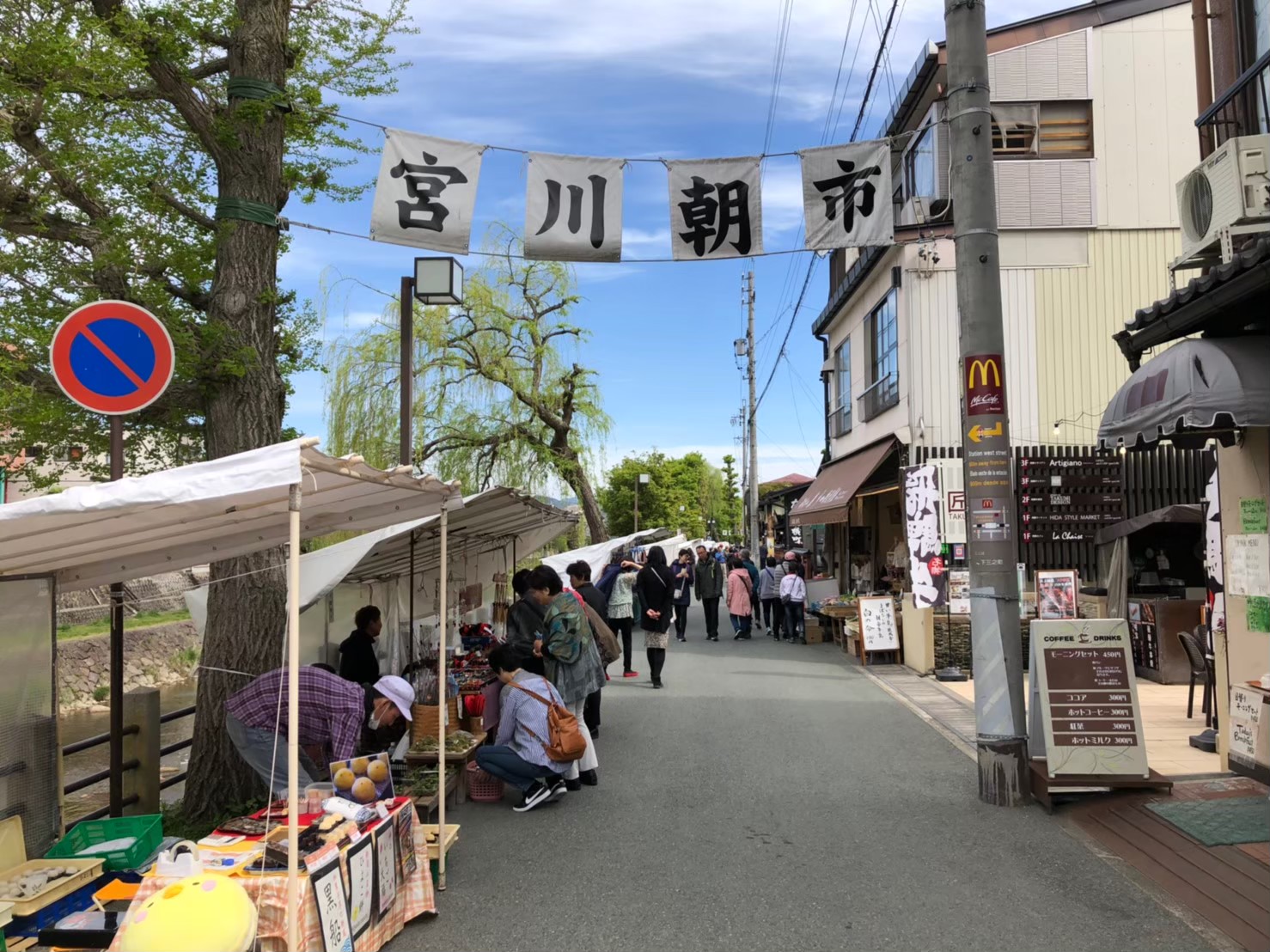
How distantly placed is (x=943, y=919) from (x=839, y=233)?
6142 millimetres

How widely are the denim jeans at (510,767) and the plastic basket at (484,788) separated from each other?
0.35 meters

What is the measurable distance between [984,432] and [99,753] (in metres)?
15.6

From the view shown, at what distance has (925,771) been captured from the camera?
313 inches

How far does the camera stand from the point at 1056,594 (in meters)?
13.5

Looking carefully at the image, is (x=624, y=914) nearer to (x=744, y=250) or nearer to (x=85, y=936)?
(x=85, y=936)

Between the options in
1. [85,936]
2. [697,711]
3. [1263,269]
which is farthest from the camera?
[697,711]

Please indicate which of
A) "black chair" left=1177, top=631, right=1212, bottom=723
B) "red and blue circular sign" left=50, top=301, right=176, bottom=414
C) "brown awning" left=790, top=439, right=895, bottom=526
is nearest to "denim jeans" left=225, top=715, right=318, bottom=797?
"red and blue circular sign" left=50, top=301, right=176, bottom=414

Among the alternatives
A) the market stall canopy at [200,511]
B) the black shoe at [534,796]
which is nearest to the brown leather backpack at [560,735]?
the black shoe at [534,796]

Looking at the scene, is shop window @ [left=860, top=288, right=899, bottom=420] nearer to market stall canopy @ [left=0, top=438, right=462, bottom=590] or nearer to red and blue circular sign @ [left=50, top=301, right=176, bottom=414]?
market stall canopy @ [left=0, top=438, right=462, bottom=590]

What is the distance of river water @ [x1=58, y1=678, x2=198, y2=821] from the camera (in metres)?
10.3

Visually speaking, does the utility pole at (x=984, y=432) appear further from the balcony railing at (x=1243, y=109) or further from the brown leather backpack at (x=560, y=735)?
the brown leather backpack at (x=560, y=735)

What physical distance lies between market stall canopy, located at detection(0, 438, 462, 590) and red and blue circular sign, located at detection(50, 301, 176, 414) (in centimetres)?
66

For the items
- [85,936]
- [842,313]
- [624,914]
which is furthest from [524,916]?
[842,313]

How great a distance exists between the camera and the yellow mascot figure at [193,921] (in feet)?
10.9
